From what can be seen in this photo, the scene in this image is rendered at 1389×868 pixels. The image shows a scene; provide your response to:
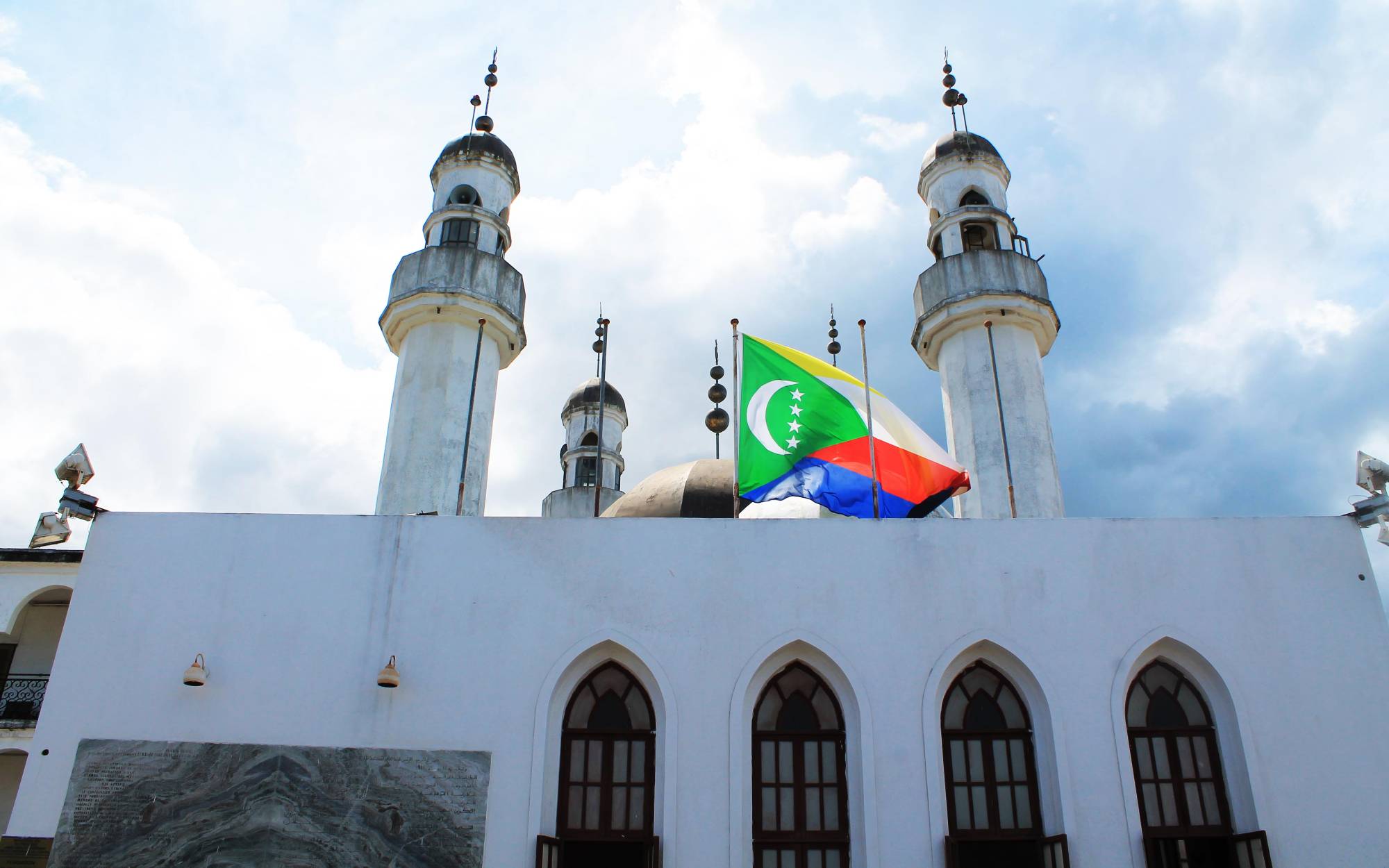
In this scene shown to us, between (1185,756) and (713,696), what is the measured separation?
4.61m

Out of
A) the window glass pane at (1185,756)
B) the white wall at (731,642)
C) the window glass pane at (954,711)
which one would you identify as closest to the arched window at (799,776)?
the white wall at (731,642)

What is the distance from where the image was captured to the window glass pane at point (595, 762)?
930cm

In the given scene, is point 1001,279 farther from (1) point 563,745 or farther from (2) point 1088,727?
(1) point 563,745

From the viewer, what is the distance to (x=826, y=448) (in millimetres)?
11359

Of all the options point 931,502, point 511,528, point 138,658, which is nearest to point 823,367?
point 931,502

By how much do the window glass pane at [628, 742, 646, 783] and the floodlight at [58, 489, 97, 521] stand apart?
6309 millimetres

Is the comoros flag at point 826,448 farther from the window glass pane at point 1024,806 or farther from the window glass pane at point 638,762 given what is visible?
the window glass pane at point 1024,806

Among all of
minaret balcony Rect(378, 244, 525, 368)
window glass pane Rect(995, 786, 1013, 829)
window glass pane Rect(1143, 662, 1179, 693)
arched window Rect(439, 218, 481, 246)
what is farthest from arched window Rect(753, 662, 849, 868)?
arched window Rect(439, 218, 481, 246)

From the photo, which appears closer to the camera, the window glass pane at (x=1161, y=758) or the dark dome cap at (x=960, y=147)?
the window glass pane at (x=1161, y=758)

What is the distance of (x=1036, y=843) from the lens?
902 centimetres

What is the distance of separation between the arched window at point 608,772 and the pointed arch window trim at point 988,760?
2902mm

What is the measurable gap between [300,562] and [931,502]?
7.02m

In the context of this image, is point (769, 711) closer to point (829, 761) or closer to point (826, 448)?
point (829, 761)

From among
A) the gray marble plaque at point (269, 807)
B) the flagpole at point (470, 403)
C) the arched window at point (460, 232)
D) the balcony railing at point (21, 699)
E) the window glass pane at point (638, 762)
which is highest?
the arched window at point (460, 232)
